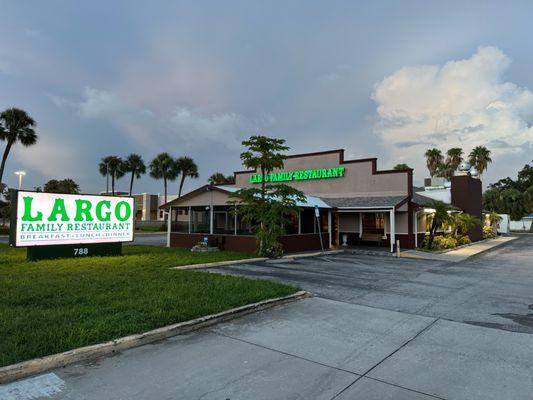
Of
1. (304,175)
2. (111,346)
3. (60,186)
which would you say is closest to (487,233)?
(304,175)

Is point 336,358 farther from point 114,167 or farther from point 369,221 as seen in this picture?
point 114,167

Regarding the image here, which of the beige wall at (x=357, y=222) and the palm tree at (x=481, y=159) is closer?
the beige wall at (x=357, y=222)

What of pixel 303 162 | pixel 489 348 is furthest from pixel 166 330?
pixel 303 162

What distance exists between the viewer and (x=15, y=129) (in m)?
36.2

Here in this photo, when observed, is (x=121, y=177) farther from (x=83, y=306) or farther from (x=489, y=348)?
(x=489, y=348)

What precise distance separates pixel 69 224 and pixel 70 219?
0.67 feet

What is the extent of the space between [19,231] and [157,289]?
8063 mm

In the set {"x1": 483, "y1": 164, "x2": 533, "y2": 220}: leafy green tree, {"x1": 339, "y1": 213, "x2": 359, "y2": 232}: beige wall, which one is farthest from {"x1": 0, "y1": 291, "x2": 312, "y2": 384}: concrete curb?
{"x1": 483, "y1": 164, "x2": 533, "y2": 220}: leafy green tree

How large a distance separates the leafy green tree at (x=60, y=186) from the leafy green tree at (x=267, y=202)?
5514 cm

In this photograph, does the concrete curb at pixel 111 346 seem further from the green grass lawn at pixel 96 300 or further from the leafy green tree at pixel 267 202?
the leafy green tree at pixel 267 202

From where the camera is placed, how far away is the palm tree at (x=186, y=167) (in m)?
58.1

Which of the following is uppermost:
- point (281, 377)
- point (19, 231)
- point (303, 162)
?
point (303, 162)

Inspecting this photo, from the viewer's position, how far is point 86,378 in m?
4.39

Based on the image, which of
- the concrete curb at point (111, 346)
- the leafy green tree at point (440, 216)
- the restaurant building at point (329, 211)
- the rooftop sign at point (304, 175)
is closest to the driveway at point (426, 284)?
the concrete curb at point (111, 346)
